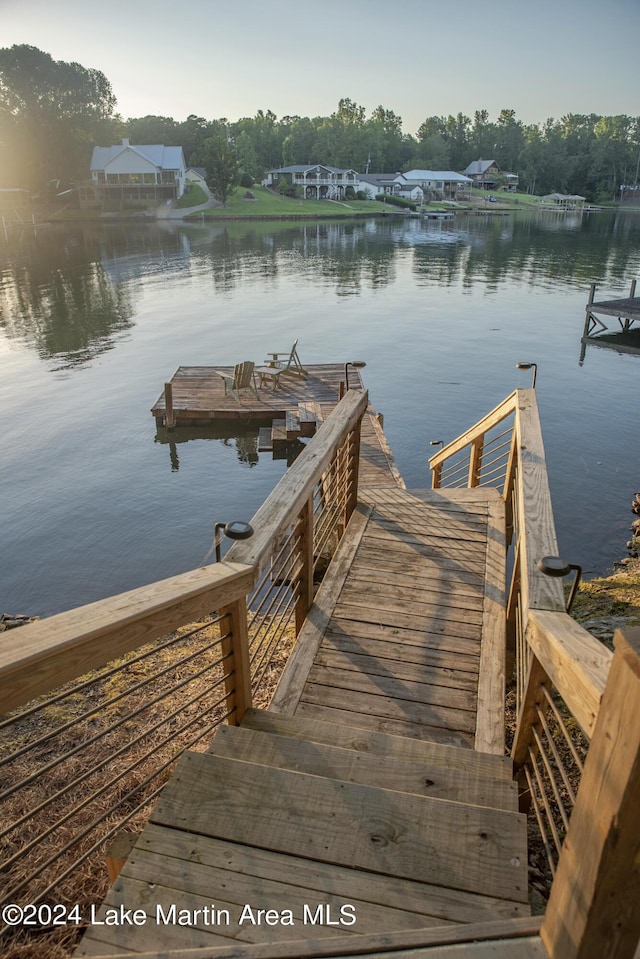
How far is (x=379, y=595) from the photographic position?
164 inches

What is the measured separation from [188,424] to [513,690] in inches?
475

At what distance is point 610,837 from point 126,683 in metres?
4.75

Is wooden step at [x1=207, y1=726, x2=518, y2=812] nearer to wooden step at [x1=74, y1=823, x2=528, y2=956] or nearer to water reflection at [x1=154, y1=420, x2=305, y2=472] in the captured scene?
wooden step at [x1=74, y1=823, x2=528, y2=956]

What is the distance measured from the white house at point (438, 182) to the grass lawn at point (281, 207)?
44.1 feet

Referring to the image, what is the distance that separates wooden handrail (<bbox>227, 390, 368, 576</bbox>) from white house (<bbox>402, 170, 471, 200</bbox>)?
3990 inches

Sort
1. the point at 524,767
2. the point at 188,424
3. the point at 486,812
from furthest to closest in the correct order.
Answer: the point at 188,424, the point at 524,767, the point at 486,812

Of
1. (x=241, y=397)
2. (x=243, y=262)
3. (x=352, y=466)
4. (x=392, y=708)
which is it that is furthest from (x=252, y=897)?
(x=243, y=262)

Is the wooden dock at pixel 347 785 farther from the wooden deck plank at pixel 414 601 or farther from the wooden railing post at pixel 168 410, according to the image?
the wooden railing post at pixel 168 410

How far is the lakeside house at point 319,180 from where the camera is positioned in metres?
85.2

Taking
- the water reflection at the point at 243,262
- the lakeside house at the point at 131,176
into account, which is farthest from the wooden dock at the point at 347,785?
the lakeside house at the point at 131,176

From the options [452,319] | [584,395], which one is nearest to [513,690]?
[584,395]

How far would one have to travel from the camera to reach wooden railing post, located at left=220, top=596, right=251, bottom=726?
96.0 inches

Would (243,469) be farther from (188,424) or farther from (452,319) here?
(452,319)

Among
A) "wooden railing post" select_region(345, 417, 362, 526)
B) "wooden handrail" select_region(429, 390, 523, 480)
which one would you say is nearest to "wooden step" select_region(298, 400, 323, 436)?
"wooden handrail" select_region(429, 390, 523, 480)
